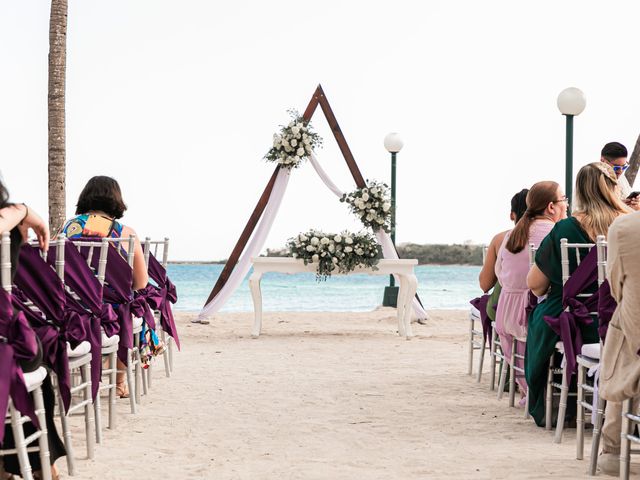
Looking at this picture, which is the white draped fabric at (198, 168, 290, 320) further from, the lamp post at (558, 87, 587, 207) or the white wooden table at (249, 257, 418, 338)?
the lamp post at (558, 87, 587, 207)

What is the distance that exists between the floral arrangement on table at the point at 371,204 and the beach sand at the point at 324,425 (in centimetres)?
192

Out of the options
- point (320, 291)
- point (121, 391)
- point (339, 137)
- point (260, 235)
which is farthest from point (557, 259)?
point (320, 291)

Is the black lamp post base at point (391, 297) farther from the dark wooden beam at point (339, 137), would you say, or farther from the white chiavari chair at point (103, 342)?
the white chiavari chair at point (103, 342)

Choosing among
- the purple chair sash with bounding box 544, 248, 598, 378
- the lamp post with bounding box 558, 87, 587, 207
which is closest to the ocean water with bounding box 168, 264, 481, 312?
the lamp post with bounding box 558, 87, 587, 207

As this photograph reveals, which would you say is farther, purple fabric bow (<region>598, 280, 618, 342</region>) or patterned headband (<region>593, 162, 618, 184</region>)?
patterned headband (<region>593, 162, 618, 184</region>)

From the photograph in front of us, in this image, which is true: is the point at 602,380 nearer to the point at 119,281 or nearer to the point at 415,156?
the point at 119,281

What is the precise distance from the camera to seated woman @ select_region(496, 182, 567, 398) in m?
5.13

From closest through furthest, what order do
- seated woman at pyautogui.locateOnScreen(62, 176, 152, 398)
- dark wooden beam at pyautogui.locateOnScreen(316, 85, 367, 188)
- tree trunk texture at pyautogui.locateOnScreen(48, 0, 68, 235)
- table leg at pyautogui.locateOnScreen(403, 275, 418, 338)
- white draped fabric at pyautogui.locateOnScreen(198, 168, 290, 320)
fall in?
seated woman at pyautogui.locateOnScreen(62, 176, 152, 398)
tree trunk texture at pyautogui.locateOnScreen(48, 0, 68, 235)
table leg at pyautogui.locateOnScreen(403, 275, 418, 338)
white draped fabric at pyautogui.locateOnScreen(198, 168, 290, 320)
dark wooden beam at pyautogui.locateOnScreen(316, 85, 367, 188)

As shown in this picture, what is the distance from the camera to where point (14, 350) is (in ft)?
9.33

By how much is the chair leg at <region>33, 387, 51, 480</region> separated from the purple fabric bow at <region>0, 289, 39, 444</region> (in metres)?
0.19

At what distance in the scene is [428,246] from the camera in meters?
33.1

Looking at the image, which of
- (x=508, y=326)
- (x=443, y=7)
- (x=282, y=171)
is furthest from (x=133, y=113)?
(x=508, y=326)

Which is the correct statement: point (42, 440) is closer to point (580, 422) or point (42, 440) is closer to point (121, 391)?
point (580, 422)

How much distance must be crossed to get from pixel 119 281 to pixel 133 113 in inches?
697
